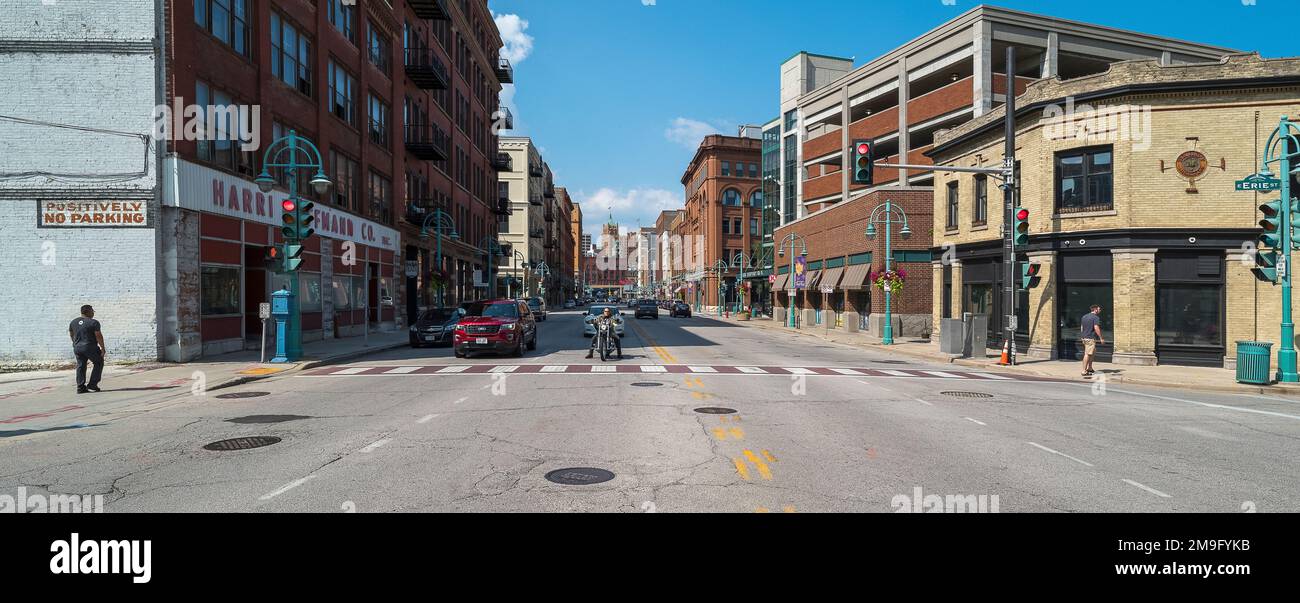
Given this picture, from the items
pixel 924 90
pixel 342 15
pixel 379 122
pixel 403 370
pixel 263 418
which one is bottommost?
pixel 403 370

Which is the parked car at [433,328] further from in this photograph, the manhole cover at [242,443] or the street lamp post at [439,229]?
the manhole cover at [242,443]

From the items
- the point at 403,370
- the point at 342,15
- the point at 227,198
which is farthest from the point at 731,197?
the point at 403,370

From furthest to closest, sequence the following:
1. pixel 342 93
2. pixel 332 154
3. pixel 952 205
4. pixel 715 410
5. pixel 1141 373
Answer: pixel 342 93, pixel 332 154, pixel 952 205, pixel 1141 373, pixel 715 410

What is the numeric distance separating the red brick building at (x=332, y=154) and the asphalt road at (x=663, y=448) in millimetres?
8163

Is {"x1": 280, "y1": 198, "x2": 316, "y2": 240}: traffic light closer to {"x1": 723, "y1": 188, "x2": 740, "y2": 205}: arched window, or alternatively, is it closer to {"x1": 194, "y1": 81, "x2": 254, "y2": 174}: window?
{"x1": 194, "y1": 81, "x2": 254, "y2": 174}: window

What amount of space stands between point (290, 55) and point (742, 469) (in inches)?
1027

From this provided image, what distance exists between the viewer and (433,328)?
26.8m

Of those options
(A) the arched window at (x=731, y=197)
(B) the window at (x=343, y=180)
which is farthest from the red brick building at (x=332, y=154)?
(A) the arched window at (x=731, y=197)

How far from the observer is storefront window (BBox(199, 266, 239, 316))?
19.8 m

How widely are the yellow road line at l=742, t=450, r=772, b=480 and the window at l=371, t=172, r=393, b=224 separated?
30.4 metres

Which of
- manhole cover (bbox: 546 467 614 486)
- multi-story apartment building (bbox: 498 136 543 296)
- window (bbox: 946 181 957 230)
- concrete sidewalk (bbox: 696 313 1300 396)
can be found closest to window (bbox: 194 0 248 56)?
manhole cover (bbox: 546 467 614 486)

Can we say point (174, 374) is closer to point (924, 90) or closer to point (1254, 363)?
point (1254, 363)
